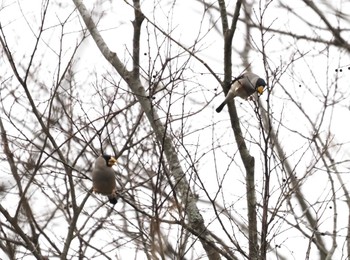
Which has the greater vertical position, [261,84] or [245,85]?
[245,85]

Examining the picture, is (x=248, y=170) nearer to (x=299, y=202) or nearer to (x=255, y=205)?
(x=255, y=205)

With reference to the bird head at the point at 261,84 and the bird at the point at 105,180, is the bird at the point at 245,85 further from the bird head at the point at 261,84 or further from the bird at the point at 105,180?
the bird at the point at 105,180

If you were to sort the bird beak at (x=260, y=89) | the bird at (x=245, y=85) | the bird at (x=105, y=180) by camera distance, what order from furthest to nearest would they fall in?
the bird at (x=245, y=85), the bird at (x=105, y=180), the bird beak at (x=260, y=89)

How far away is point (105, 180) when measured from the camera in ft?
19.1

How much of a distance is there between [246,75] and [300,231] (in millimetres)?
1494

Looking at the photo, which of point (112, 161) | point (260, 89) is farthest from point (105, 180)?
point (260, 89)

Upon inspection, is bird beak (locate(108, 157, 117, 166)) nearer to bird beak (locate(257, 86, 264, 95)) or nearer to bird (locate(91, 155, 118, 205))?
bird (locate(91, 155, 118, 205))

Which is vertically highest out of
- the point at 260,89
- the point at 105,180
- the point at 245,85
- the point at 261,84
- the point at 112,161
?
the point at 245,85

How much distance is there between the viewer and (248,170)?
18.5 feet

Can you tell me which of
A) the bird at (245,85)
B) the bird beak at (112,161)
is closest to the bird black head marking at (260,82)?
the bird at (245,85)

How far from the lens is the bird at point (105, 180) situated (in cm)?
581

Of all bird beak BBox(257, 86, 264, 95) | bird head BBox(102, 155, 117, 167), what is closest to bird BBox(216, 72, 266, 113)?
bird beak BBox(257, 86, 264, 95)

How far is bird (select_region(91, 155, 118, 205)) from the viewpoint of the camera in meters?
5.81

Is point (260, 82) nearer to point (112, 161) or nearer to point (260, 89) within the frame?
point (260, 89)
